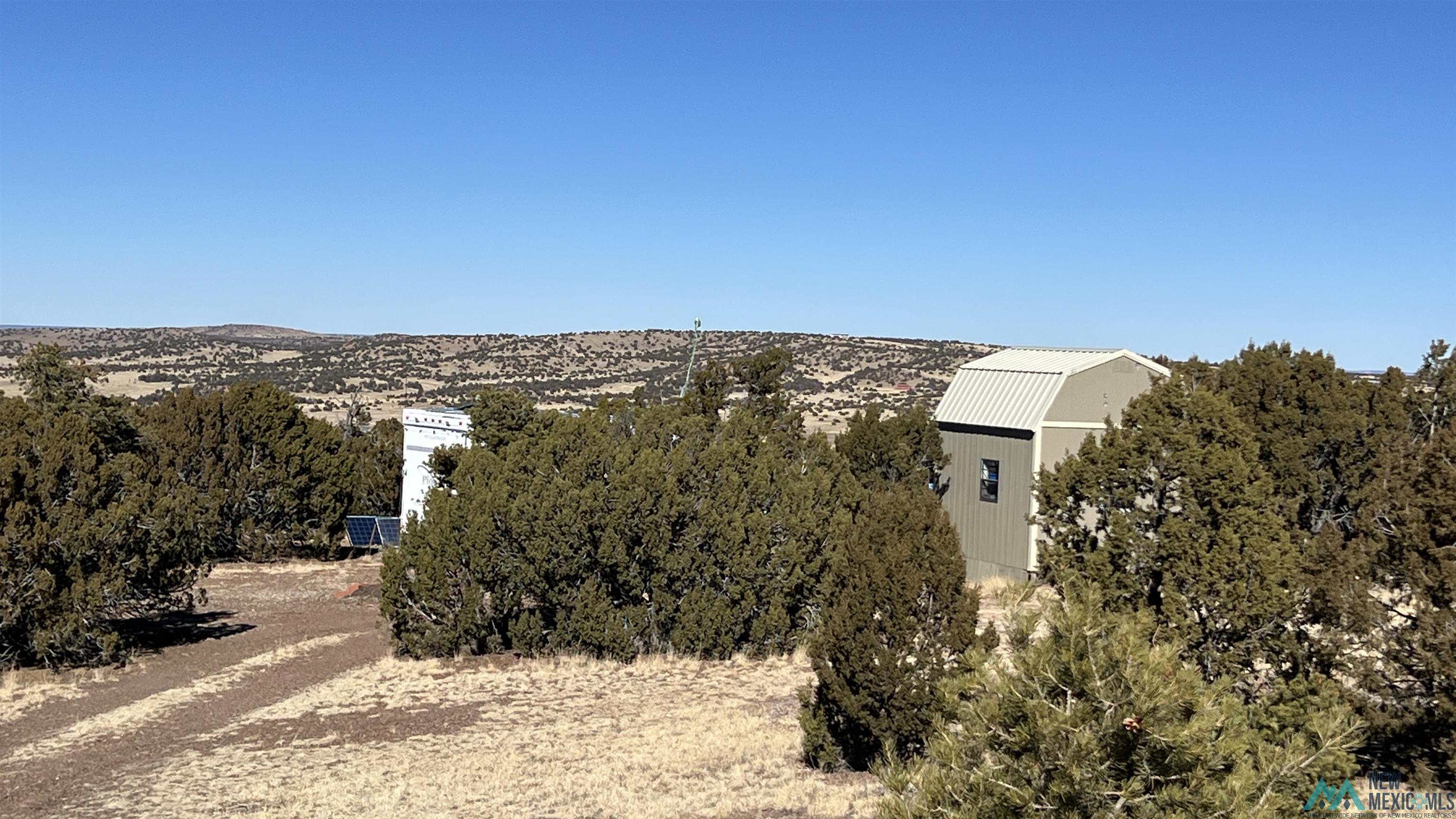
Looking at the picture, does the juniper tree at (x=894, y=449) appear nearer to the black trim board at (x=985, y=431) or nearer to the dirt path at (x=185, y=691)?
the black trim board at (x=985, y=431)

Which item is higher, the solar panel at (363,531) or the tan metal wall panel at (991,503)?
the tan metal wall panel at (991,503)

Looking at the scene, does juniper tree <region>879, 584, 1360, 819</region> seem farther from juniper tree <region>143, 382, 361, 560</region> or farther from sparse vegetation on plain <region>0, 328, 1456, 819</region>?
juniper tree <region>143, 382, 361, 560</region>

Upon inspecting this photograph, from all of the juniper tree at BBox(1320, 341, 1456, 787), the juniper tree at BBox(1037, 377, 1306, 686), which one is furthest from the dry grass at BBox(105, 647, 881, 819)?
the juniper tree at BBox(1320, 341, 1456, 787)

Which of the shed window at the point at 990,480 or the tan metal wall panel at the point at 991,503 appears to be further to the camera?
the shed window at the point at 990,480

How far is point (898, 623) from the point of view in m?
11.0

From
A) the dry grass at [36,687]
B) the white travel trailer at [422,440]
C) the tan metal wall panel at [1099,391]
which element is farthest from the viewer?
the white travel trailer at [422,440]

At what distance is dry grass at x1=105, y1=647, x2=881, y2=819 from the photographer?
422 inches

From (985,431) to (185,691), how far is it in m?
14.8

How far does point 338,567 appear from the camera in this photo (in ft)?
93.8

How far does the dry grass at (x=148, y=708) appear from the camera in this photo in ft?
44.1

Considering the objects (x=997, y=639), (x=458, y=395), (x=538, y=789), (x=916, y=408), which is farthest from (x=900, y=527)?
(x=458, y=395)

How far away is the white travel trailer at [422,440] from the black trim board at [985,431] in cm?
1248

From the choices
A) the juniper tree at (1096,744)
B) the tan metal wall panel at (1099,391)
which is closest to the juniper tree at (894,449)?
the tan metal wall panel at (1099,391)

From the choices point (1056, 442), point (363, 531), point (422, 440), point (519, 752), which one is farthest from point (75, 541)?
point (1056, 442)
